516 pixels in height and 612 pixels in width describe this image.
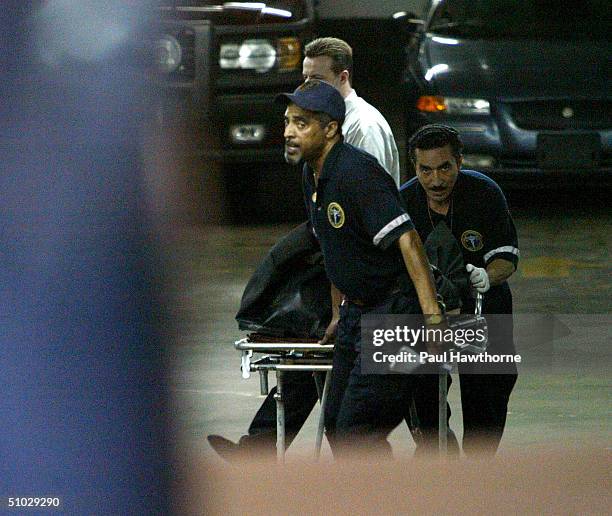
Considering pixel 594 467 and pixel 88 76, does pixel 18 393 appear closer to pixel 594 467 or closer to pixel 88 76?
pixel 88 76

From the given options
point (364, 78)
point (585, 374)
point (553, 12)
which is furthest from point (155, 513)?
point (364, 78)

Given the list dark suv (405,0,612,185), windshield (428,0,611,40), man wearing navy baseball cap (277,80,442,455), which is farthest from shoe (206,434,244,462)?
windshield (428,0,611,40)

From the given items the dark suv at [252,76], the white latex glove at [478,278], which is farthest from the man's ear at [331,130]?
the dark suv at [252,76]

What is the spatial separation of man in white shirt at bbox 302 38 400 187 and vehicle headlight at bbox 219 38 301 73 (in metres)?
4.80

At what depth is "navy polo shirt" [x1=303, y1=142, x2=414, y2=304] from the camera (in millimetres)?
4176

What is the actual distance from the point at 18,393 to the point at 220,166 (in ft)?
29.0

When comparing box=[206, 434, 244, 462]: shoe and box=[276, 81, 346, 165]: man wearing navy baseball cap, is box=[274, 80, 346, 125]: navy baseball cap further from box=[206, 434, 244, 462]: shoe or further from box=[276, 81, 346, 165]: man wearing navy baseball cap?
box=[206, 434, 244, 462]: shoe

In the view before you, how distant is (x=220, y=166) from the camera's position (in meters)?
11.1

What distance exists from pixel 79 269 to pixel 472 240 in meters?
2.76

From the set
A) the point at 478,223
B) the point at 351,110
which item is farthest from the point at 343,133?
the point at 478,223

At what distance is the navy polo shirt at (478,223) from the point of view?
487 centimetres

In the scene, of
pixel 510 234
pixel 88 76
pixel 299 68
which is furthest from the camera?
pixel 299 68

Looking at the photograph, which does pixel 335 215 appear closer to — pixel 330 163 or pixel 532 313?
pixel 330 163

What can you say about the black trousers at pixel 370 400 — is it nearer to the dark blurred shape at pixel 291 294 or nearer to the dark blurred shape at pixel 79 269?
the dark blurred shape at pixel 291 294
